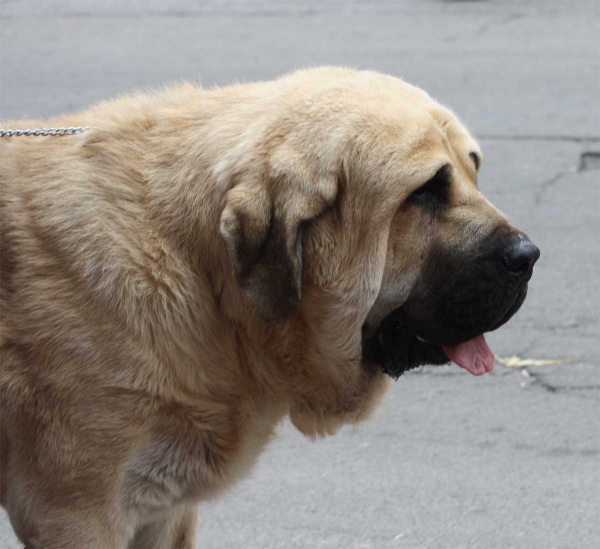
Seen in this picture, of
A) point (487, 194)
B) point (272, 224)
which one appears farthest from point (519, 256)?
point (487, 194)

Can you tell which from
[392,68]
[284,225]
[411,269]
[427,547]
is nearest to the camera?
[284,225]

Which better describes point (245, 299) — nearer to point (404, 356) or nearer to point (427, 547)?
point (404, 356)

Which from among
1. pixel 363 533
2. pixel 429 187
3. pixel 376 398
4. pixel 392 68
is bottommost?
pixel 392 68

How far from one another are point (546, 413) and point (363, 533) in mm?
1229

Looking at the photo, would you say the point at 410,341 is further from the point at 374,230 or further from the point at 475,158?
the point at 475,158

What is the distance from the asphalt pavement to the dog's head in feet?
3.95

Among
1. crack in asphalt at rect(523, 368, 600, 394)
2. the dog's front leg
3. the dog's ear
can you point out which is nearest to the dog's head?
the dog's ear

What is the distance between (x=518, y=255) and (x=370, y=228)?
45cm

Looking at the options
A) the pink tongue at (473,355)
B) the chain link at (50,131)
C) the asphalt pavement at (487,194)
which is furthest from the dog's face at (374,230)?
the asphalt pavement at (487,194)

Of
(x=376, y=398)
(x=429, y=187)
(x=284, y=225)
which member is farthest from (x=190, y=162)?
(x=376, y=398)

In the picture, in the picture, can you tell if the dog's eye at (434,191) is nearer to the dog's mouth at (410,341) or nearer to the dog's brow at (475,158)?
the dog's brow at (475,158)

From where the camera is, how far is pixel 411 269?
3.12 meters

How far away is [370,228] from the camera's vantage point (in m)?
3.04

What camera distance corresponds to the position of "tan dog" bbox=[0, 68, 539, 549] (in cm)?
297
